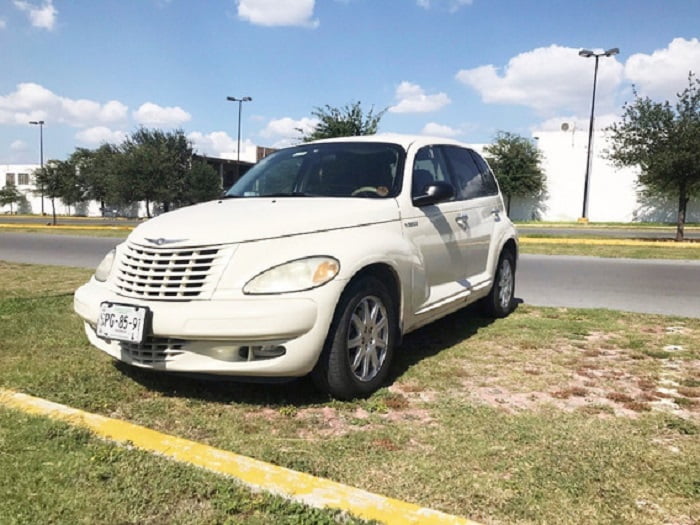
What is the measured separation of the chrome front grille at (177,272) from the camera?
11.3 feet

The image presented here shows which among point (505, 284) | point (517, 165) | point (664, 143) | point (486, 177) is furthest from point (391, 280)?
point (517, 165)

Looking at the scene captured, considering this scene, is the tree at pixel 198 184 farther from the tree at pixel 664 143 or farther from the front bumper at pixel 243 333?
the front bumper at pixel 243 333

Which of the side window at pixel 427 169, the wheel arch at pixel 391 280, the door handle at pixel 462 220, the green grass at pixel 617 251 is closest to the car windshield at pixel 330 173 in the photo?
the side window at pixel 427 169

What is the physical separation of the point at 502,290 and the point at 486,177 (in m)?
1.23

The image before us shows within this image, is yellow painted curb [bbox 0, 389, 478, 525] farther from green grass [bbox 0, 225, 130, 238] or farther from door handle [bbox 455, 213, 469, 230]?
green grass [bbox 0, 225, 130, 238]

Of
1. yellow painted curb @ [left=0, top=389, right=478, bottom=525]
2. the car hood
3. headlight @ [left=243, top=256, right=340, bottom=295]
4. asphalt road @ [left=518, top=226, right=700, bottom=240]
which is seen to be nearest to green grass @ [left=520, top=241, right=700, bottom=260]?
asphalt road @ [left=518, top=226, right=700, bottom=240]

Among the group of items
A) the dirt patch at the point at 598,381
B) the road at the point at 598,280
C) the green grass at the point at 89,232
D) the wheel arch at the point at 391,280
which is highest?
the wheel arch at the point at 391,280

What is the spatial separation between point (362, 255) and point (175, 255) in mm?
1127

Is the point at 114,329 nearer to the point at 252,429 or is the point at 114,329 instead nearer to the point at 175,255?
the point at 175,255

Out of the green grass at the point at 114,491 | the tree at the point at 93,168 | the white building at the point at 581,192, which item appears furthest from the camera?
the tree at the point at 93,168

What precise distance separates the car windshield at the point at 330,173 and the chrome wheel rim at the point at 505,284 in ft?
7.47

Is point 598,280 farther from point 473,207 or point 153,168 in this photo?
point 153,168

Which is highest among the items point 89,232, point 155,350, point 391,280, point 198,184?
point 198,184

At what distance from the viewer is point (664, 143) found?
59.1ft
